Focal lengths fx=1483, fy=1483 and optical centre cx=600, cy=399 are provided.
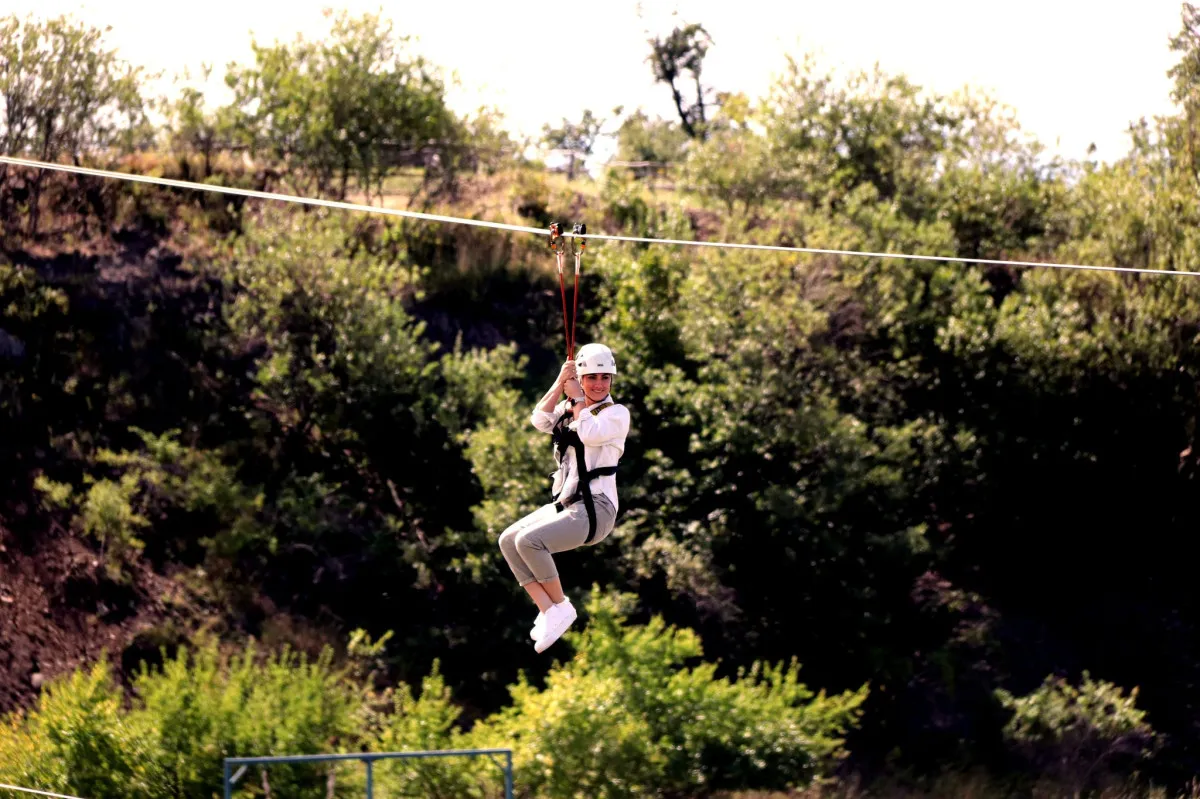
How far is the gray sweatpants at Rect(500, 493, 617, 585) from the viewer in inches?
359

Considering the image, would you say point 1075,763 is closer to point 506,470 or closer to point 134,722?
point 506,470

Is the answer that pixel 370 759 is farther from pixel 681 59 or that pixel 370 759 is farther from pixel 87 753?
pixel 681 59

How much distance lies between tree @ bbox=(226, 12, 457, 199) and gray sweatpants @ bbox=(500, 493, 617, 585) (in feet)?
82.5

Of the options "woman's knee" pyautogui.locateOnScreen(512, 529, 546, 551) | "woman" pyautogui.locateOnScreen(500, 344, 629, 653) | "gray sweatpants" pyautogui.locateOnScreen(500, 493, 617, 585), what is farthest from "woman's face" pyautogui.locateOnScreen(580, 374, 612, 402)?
"woman's knee" pyautogui.locateOnScreen(512, 529, 546, 551)

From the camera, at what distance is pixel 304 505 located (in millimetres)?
26969

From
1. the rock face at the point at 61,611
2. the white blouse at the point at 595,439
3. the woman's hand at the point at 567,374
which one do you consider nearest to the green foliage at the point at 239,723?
the rock face at the point at 61,611

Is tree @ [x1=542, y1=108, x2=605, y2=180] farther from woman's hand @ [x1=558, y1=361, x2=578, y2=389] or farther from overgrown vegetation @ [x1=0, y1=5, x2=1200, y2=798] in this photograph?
woman's hand @ [x1=558, y1=361, x2=578, y2=389]

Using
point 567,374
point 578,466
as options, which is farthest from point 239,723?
point 567,374

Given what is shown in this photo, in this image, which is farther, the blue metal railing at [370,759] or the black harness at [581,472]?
the blue metal railing at [370,759]

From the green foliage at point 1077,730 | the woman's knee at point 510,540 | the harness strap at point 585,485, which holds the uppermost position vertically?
the harness strap at point 585,485

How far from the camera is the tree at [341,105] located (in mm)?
32875

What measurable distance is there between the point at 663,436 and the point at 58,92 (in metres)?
16.2

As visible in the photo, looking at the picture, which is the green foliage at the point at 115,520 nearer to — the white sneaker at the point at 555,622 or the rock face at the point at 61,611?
the rock face at the point at 61,611

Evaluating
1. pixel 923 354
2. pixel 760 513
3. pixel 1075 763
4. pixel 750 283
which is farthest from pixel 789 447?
pixel 1075 763
